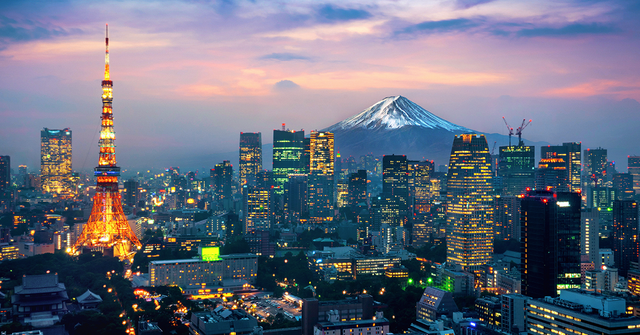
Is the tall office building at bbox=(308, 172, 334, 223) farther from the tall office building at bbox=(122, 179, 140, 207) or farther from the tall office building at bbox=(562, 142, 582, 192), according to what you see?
the tall office building at bbox=(562, 142, 582, 192)

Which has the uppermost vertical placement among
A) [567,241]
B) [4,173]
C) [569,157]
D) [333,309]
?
[569,157]

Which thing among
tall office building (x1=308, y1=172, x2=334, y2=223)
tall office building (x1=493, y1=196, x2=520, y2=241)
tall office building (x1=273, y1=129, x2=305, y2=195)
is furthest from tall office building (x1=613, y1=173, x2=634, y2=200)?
tall office building (x1=273, y1=129, x2=305, y2=195)

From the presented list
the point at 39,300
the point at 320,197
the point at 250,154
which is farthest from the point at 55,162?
the point at 39,300

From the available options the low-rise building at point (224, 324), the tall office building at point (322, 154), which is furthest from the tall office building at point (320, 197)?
the low-rise building at point (224, 324)

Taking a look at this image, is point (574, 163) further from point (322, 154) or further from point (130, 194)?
point (130, 194)

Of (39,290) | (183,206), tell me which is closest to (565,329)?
(39,290)

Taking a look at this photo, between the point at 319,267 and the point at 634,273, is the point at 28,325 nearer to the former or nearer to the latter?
the point at 319,267
